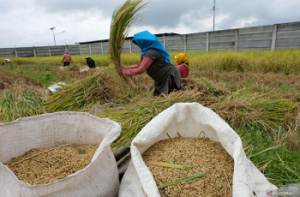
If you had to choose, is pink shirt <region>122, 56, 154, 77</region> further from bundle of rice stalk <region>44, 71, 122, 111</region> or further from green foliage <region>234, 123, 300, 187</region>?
green foliage <region>234, 123, 300, 187</region>

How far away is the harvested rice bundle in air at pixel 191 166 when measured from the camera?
82 centimetres

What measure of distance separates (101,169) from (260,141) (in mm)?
1402

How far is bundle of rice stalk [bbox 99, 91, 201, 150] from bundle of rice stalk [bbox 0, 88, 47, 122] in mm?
962

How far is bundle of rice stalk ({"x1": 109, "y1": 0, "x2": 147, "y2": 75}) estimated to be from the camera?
2332 millimetres

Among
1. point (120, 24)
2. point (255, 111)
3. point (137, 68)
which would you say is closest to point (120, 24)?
point (120, 24)

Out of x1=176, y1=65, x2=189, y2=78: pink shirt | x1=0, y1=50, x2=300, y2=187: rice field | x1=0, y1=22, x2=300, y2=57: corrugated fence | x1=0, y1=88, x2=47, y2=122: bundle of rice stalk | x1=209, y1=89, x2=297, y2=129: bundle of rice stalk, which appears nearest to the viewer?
x1=0, y1=50, x2=300, y2=187: rice field

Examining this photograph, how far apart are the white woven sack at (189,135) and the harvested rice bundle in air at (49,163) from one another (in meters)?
0.24

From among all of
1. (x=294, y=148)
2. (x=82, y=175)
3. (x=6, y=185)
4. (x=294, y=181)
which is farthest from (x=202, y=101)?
(x=6, y=185)

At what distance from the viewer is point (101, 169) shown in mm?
850

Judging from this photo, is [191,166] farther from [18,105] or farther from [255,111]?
[18,105]

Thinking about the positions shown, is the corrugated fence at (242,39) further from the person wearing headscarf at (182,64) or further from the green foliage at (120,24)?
the green foliage at (120,24)

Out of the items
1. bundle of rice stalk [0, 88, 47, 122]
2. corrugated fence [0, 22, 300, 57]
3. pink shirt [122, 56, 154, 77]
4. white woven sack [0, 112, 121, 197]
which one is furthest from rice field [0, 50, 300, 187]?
corrugated fence [0, 22, 300, 57]

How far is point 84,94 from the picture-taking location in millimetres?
2541

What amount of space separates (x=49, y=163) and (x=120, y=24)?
5.97 feet
